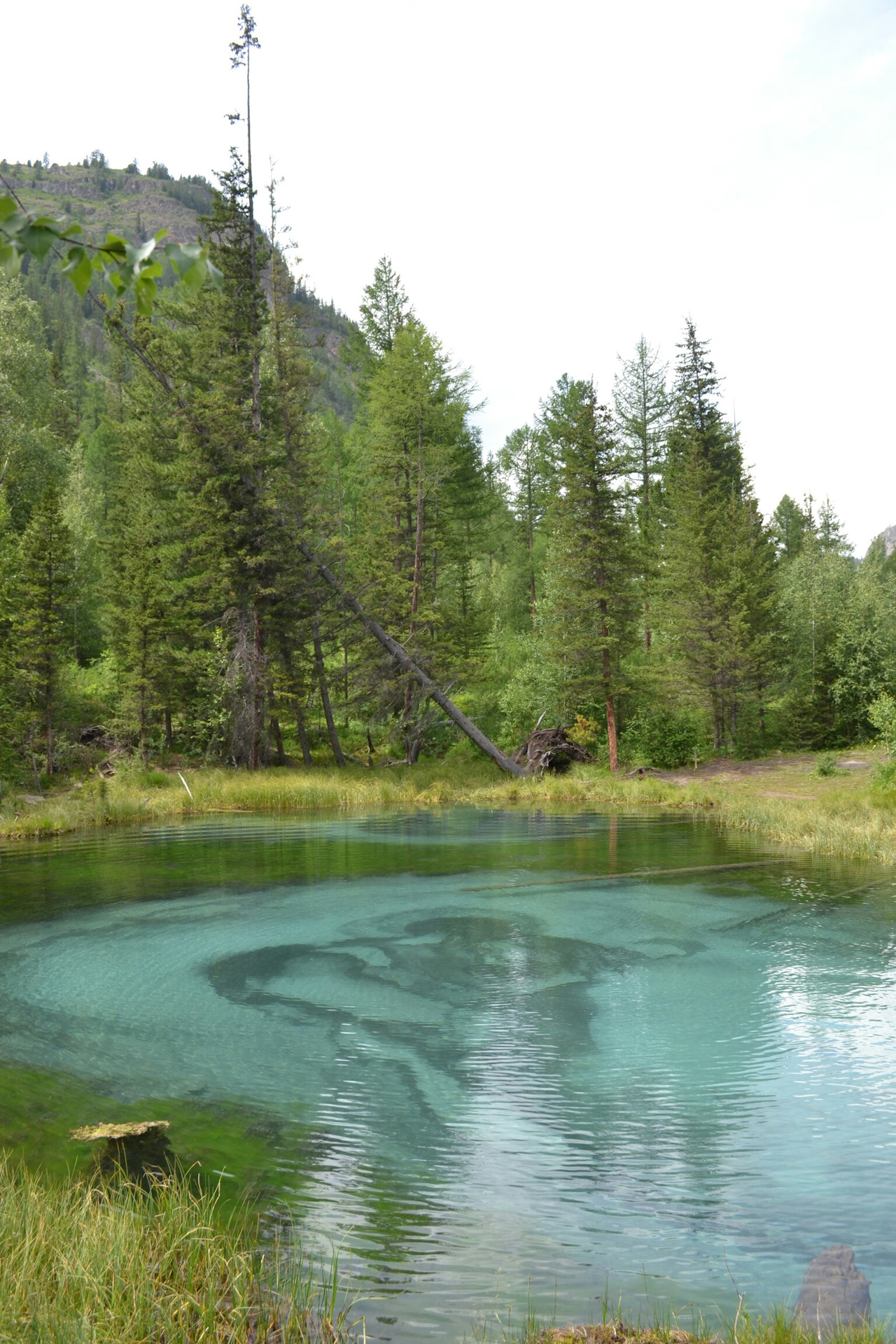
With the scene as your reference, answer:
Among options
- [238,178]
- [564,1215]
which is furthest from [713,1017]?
[238,178]

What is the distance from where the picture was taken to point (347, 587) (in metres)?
30.2

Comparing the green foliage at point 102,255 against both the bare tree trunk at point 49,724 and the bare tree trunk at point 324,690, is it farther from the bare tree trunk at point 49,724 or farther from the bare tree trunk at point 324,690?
the bare tree trunk at point 49,724

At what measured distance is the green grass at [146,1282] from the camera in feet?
9.94

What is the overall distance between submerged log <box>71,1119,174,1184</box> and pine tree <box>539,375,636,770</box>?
2388 cm

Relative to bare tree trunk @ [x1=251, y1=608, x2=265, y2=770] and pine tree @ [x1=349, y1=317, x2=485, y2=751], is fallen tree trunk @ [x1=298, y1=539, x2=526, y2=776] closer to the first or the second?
pine tree @ [x1=349, y1=317, x2=485, y2=751]

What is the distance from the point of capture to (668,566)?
32875mm

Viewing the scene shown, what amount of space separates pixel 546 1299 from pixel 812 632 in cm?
3528

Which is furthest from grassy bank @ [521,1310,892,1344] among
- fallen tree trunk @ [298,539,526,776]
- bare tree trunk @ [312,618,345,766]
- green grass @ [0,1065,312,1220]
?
bare tree trunk @ [312,618,345,766]

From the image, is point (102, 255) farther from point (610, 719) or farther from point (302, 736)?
point (302, 736)

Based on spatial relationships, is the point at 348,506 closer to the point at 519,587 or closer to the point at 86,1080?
the point at 519,587

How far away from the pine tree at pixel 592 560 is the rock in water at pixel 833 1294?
2443 centimetres

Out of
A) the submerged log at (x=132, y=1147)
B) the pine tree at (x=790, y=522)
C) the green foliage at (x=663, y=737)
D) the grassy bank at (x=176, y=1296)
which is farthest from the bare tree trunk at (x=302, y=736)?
the pine tree at (x=790, y=522)

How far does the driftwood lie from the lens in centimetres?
2952

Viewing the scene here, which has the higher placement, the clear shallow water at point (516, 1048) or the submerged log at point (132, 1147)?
the submerged log at point (132, 1147)
